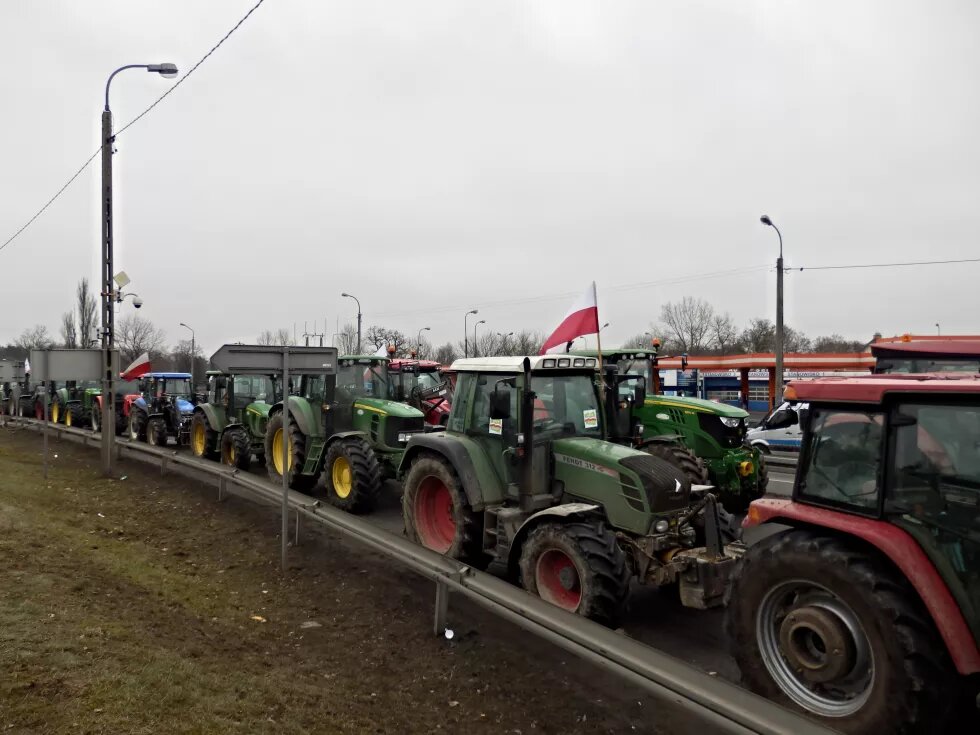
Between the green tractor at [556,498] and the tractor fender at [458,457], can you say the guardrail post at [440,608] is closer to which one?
the green tractor at [556,498]

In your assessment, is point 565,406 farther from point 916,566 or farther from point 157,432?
point 157,432

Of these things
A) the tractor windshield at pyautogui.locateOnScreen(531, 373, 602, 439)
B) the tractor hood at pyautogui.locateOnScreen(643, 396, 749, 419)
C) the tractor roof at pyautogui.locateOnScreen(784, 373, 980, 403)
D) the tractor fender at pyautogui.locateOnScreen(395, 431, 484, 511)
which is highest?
the tractor roof at pyautogui.locateOnScreen(784, 373, 980, 403)

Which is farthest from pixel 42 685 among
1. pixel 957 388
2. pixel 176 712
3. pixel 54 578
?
pixel 957 388

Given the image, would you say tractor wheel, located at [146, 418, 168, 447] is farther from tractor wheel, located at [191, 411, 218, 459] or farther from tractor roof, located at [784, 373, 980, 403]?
tractor roof, located at [784, 373, 980, 403]

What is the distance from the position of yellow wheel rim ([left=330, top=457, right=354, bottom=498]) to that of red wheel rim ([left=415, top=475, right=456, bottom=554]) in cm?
284

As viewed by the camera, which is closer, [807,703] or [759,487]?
[807,703]

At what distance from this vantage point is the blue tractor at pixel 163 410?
667 inches

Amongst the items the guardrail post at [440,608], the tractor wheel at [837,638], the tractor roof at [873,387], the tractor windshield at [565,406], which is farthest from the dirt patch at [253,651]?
the tractor roof at [873,387]

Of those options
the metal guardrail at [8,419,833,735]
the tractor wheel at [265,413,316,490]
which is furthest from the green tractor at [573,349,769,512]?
the tractor wheel at [265,413,316,490]

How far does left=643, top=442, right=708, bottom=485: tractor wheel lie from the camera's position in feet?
28.3

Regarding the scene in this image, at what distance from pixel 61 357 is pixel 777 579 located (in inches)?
491

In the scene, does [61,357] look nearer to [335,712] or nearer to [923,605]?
[335,712]

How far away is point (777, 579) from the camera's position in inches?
153

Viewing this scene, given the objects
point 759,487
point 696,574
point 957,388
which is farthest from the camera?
point 759,487
